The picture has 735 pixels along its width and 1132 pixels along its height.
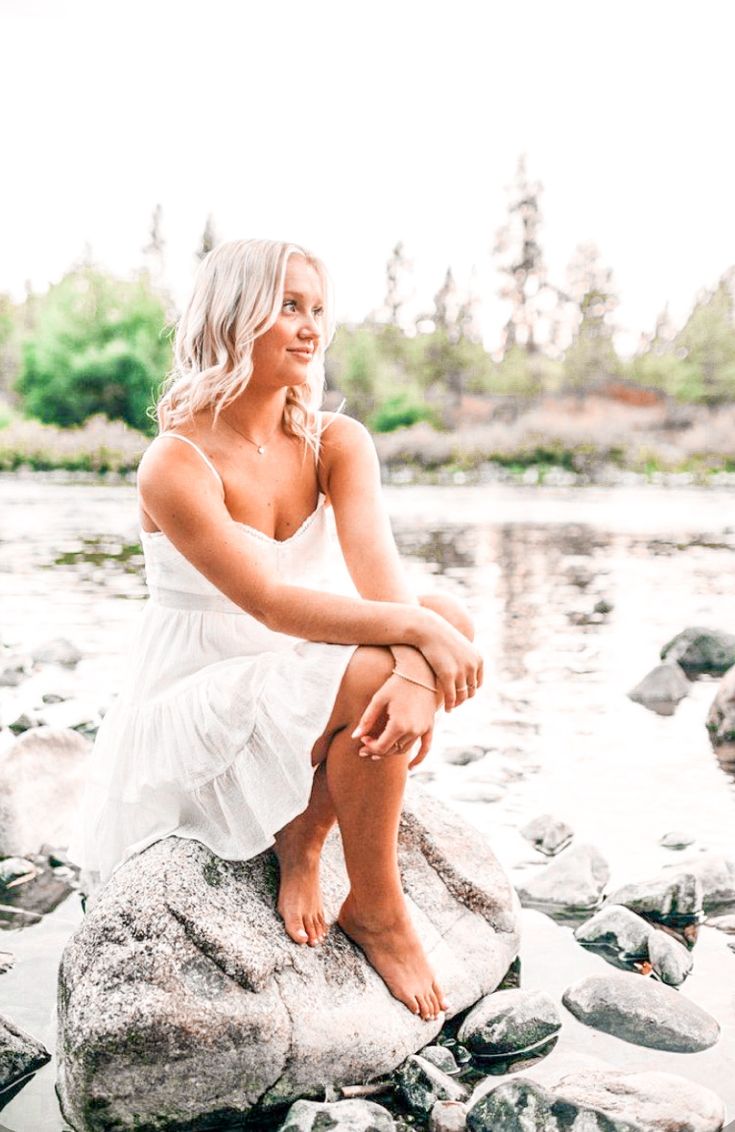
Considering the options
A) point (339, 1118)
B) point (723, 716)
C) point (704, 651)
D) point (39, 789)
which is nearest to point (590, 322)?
point (704, 651)

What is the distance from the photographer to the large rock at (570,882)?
103 inches

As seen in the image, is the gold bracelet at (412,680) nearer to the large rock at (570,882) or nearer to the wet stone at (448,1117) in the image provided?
the wet stone at (448,1117)

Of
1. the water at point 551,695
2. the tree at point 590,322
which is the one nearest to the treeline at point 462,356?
the tree at point 590,322

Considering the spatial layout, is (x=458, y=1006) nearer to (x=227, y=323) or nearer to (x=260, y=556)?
(x=260, y=556)

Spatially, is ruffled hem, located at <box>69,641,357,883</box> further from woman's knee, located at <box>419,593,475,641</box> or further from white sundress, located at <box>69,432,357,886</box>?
woman's knee, located at <box>419,593,475,641</box>

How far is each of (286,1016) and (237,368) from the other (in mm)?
1044

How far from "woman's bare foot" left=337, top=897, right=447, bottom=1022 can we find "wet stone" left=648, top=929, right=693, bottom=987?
18.3 inches

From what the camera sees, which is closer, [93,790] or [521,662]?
[93,790]

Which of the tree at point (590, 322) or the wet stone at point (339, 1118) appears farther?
the tree at point (590, 322)

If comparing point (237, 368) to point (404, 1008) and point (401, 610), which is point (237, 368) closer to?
point (401, 610)

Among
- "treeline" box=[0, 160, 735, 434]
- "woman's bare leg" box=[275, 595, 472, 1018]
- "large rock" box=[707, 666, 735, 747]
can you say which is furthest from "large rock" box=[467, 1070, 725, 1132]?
"treeline" box=[0, 160, 735, 434]

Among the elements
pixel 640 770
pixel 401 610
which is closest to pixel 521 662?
pixel 640 770

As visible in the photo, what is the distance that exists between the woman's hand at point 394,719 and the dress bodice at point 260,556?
288 mm

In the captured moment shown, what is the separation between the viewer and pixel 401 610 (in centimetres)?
192
